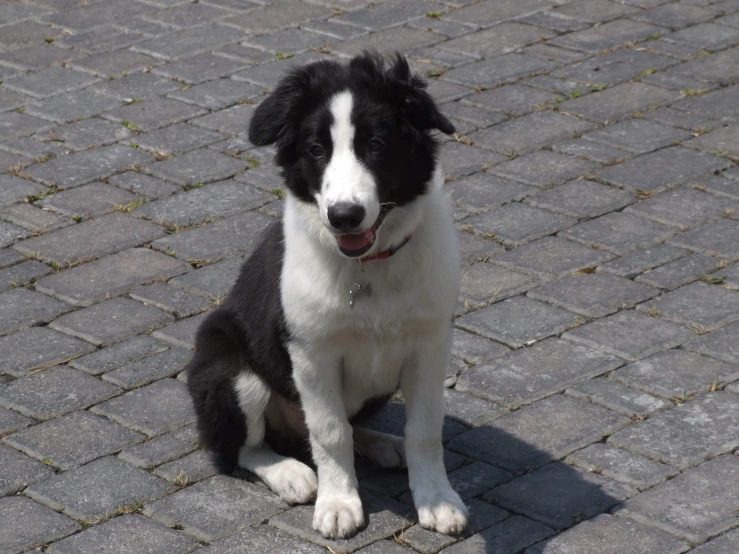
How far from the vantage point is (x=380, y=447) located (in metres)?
4.50

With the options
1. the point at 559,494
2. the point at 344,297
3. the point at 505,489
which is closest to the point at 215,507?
the point at 344,297

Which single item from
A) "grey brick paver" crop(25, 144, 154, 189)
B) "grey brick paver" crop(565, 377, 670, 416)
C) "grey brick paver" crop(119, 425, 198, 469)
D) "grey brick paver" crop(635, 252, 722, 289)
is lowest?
"grey brick paver" crop(119, 425, 198, 469)

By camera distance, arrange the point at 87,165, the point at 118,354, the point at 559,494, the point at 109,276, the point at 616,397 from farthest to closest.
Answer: the point at 87,165 < the point at 109,276 < the point at 118,354 < the point at 616,397 < the point at 559,494

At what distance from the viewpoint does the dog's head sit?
Result: 3.76 meters

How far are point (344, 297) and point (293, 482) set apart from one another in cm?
71

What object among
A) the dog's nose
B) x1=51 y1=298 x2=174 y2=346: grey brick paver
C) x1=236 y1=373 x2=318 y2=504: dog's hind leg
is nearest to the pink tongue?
the dog's nose

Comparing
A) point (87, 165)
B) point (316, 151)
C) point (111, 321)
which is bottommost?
point (111, 321)

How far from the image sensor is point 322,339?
4.04m

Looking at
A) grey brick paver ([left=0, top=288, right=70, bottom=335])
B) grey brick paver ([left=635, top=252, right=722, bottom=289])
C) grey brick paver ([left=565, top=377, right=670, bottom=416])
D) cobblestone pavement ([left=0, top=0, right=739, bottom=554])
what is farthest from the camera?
grey brick paver ([left=635, top=252, right=722, bottom=289])

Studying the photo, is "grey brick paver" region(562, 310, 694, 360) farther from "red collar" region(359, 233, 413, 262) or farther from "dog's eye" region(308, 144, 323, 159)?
"dog's eye" region(308, 144, 323, 159)

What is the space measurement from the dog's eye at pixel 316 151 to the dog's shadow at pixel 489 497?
47.8 inches

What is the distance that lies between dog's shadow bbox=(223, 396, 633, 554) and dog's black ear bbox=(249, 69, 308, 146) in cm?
126

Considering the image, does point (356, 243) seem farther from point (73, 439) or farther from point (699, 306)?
point (699, 306)

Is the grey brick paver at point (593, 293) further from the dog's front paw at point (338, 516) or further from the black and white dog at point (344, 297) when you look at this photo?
the dog's front paw at point (338, 516)
